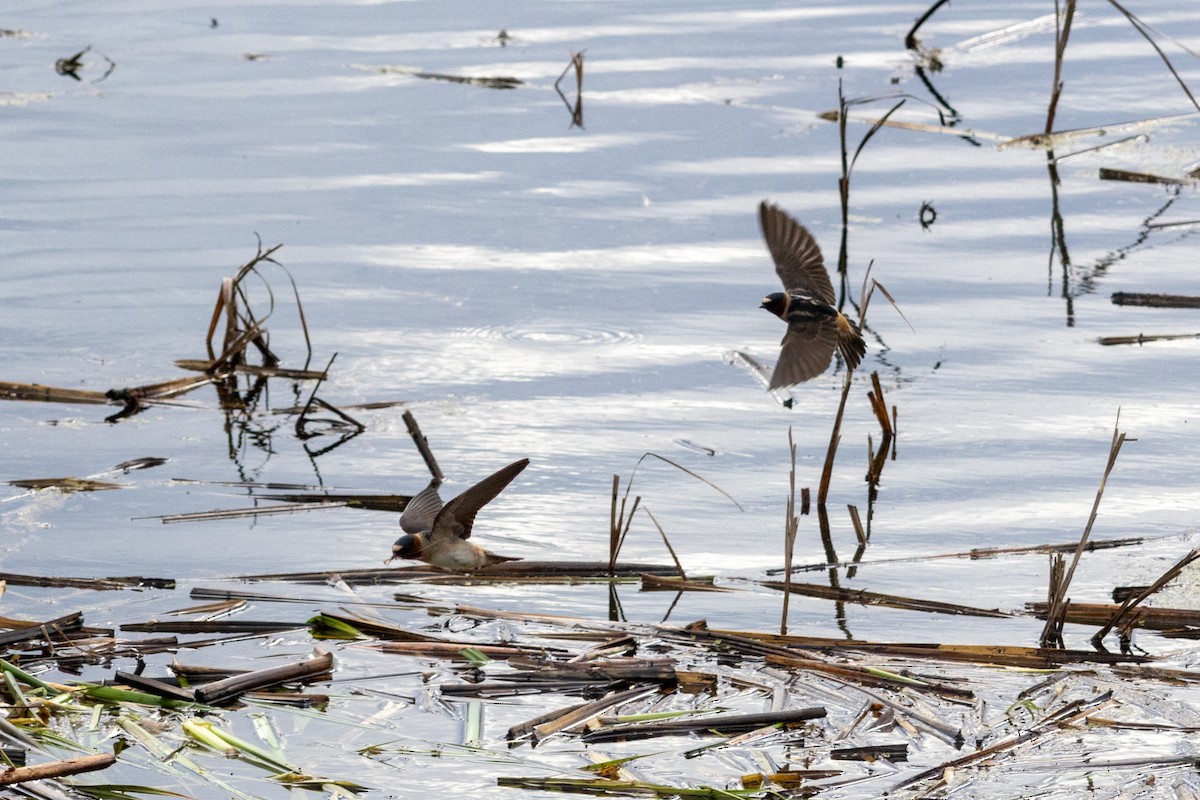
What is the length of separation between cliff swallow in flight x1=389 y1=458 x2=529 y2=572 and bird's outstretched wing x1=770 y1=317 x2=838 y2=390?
4.10ft

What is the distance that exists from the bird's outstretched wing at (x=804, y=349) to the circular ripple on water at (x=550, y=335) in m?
1.71

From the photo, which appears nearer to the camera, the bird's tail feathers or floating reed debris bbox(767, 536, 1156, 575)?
floating reed debris bbox(767, 536, 1156, 575)

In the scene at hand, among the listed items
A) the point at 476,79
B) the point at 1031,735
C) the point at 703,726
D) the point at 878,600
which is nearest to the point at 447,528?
the point at 703,726

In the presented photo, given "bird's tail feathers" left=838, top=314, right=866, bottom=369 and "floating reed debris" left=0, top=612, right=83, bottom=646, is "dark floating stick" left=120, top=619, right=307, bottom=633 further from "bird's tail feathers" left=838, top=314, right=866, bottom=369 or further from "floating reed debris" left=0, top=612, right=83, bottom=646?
"bird's tail feathers" left=838, top=314, right=866, bottom=369

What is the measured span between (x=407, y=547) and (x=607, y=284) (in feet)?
11.4

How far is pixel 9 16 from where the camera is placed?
43.9ft

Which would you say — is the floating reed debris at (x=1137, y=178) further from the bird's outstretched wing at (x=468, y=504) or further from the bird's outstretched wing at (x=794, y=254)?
the bird's outstretched wing at (x=468, y=504)

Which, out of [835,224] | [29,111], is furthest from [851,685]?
[29,111]

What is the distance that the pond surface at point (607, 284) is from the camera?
541 centimetres

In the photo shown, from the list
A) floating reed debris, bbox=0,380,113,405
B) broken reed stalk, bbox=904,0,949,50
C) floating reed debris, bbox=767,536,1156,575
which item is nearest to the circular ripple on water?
floating reed debris, bbox=0,380,113,405

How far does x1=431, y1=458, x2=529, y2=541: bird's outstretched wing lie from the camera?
434cm

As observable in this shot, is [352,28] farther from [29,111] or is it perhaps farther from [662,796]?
[662,796]

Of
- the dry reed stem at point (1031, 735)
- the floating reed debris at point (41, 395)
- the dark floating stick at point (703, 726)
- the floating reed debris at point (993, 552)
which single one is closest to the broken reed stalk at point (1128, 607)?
the dry reed stem at point (1031, 735)

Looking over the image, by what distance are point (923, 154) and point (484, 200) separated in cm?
259
